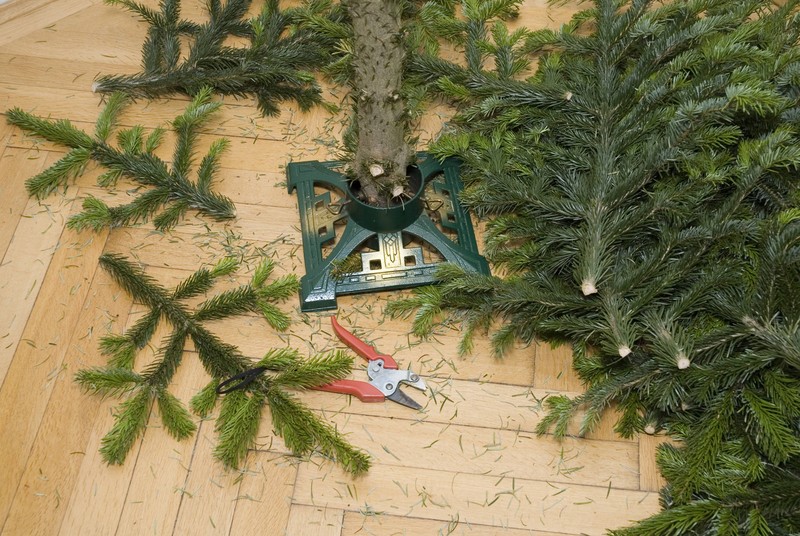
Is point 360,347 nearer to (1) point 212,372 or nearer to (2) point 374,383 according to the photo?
(2) point 374,383

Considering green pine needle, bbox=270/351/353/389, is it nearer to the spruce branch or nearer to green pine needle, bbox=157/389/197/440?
the spruce branch

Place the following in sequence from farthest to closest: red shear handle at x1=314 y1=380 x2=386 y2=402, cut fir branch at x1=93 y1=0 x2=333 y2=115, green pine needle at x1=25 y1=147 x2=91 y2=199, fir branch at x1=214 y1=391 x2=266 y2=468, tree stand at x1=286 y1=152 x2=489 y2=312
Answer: cut fir branch at x1=93 y1=0 x2=333 y2=115
green pine needle at x1=25 y1=147 x2=91 y2=199
tree stand at x1=286 y1=152 x2=489 y2=312
red shear handle at x1=314 y1=380 x2=386 y2=402
fir branch at x1=214 y1=391 x2=266 y2=468

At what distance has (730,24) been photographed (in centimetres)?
167

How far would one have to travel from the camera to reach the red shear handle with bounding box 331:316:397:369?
1.57 meters

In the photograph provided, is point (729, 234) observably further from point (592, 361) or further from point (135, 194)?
point (135, 194)

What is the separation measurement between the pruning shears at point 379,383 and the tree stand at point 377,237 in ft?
0.49

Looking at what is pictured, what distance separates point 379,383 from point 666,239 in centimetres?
59

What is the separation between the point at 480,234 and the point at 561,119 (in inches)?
11.8

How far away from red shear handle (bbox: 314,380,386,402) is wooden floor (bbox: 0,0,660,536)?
1.1 inches

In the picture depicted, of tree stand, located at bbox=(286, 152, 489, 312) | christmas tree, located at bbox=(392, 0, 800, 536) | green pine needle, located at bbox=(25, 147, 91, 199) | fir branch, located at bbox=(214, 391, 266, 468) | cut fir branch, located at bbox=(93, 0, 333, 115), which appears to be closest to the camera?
christmas tree, located at bbox=(392, 0, 800, 536)

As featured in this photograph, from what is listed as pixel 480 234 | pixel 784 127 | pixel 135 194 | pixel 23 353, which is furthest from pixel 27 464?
pixel 784 127

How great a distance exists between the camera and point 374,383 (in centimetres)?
155

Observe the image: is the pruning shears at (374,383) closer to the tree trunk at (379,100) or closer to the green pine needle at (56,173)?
the tree trunk at (379,100)

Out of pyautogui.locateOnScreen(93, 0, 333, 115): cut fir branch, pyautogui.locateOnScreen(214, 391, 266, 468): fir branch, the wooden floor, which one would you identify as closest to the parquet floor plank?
the wooden floor
